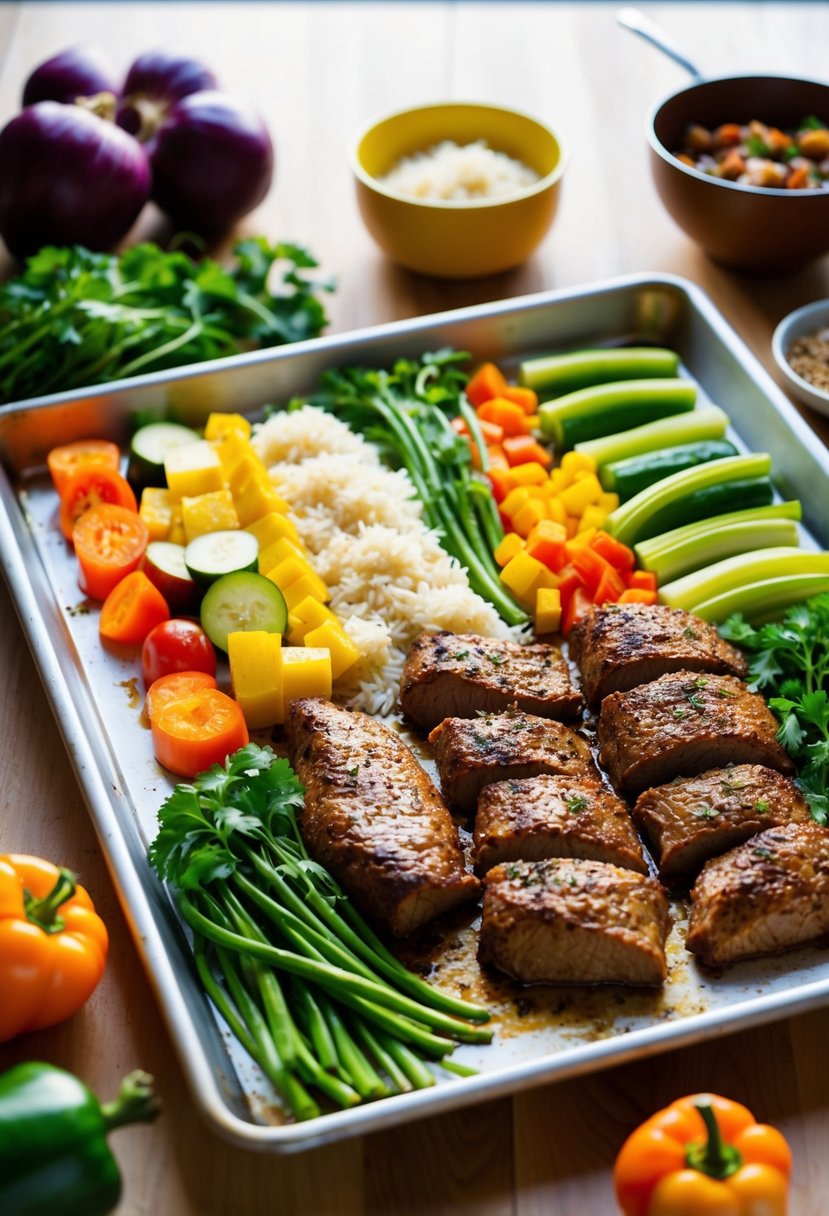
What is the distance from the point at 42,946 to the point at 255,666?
1116 mm

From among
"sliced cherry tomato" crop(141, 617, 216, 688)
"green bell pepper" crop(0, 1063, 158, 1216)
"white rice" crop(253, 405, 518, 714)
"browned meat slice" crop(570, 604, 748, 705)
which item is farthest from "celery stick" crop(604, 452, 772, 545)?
"green bell pepper" crop(0, 1063, 158, 1216)

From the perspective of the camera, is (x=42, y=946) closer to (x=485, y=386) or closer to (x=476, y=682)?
(x=476, y=682)

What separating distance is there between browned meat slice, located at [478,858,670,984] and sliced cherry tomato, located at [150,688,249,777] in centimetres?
92

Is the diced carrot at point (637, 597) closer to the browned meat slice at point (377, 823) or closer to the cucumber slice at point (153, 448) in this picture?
the browned meat slice at point (377, 823)

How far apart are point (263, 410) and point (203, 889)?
7.54 ft

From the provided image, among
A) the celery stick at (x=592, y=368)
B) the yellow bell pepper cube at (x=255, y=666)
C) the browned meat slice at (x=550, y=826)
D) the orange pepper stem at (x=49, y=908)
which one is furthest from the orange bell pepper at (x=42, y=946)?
the celery stick at (x=592, y=368)

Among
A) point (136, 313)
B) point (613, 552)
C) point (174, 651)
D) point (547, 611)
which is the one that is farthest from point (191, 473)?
point (613, 552)

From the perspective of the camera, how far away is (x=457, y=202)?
559 centimetres

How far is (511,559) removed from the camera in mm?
4449

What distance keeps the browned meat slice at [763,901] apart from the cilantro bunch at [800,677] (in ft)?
0.99

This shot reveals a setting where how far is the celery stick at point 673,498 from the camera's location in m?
4.54

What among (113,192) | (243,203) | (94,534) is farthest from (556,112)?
(94,534)

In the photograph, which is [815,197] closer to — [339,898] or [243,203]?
[243,203]

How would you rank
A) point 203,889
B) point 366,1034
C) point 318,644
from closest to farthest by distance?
point 366,1034 < point 203,889 < point 318,644
